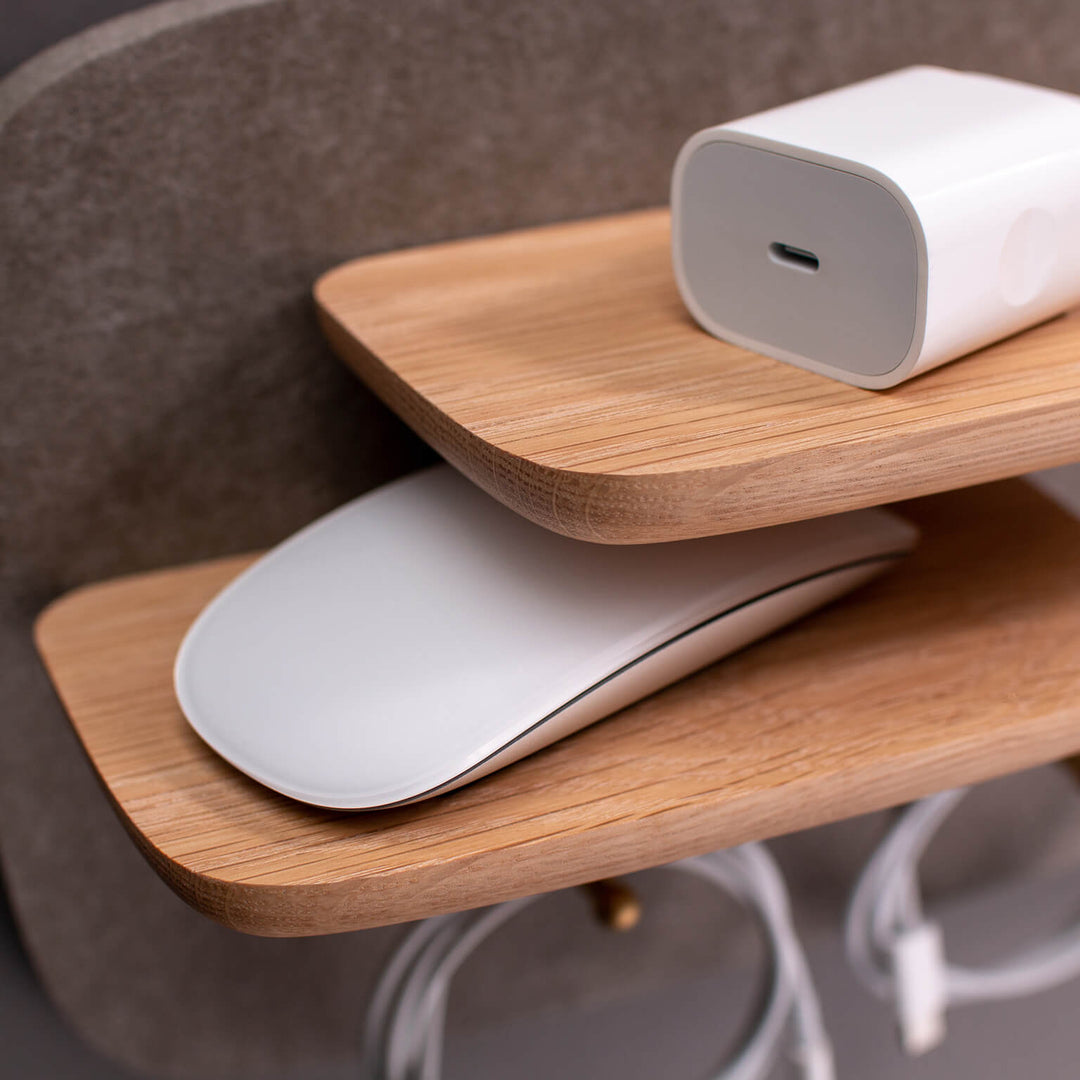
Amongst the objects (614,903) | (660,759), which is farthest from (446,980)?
(660,759)

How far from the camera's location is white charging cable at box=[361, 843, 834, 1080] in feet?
1.92

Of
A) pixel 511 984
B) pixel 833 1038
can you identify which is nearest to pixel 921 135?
pixel 511 984

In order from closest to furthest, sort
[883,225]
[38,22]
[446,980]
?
[883,225], [38,22], [446,980]

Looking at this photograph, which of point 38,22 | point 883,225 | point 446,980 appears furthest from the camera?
point 446,980

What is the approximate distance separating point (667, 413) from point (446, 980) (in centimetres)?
36

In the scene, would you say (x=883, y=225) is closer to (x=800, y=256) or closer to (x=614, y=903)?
(x=800, y=256)

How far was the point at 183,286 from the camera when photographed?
0.53m

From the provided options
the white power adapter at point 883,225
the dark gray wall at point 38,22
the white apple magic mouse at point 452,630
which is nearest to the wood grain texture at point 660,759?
the white apple magic mouse at point 452,630

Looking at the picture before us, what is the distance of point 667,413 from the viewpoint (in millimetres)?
390

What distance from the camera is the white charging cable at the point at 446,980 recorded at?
586 millimetres

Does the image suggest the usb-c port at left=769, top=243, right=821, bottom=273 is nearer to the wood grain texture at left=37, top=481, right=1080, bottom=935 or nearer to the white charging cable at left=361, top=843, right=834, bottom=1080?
the wood grain texture at left=37, top=481, right=1080, bottom=935

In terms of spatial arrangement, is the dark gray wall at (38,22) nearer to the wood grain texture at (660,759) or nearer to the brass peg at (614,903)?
the wood grain texture at (660,759)

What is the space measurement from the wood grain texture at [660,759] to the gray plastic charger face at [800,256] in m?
0.13

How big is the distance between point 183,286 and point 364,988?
1.46 feet
